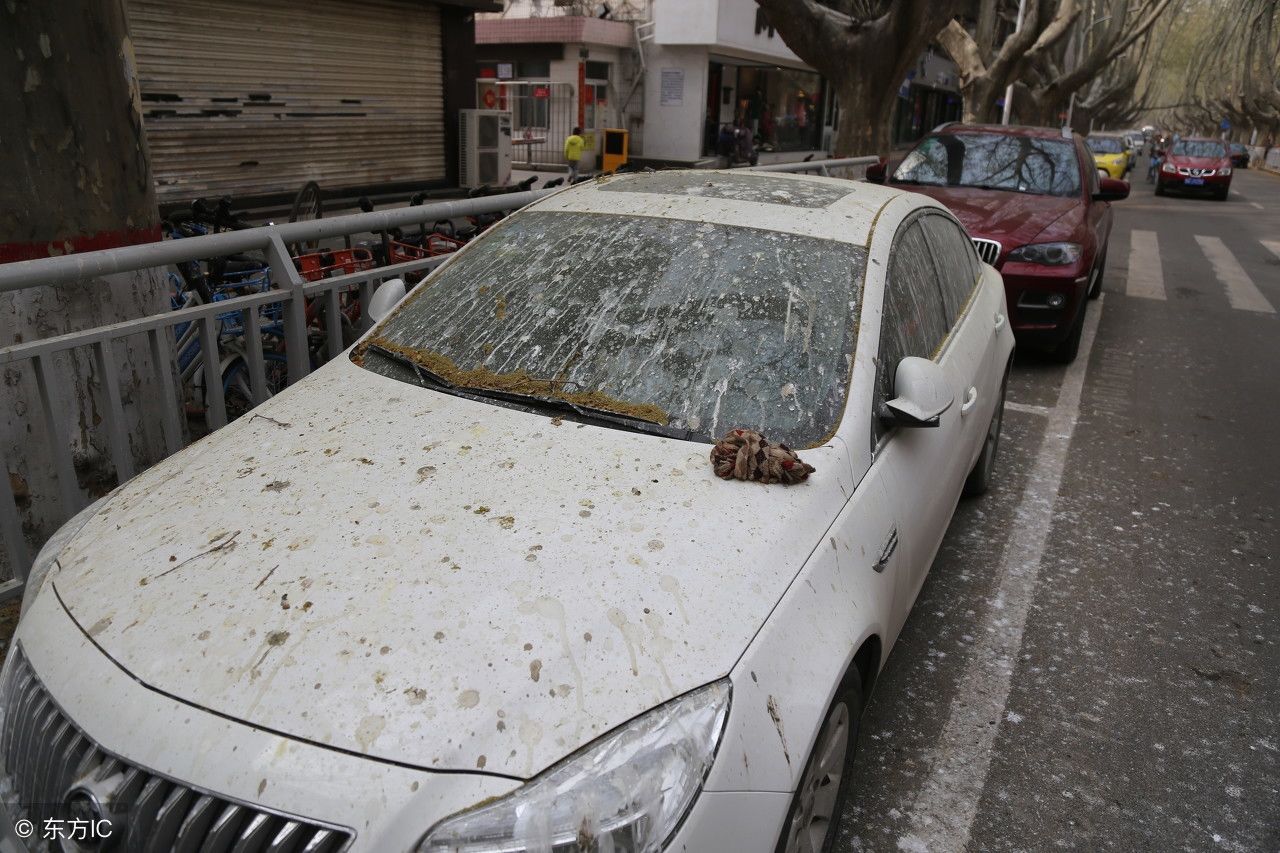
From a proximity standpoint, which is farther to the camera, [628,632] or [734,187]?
[734,187]

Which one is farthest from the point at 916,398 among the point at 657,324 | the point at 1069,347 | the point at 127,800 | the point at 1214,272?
the point at 1214,272

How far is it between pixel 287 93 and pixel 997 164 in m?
8.95

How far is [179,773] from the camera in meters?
1.60

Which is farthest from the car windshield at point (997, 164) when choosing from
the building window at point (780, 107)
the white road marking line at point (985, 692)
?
the building window at point (780, 107)

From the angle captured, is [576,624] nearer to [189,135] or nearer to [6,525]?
[6,525]

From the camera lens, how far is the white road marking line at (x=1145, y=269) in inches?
422

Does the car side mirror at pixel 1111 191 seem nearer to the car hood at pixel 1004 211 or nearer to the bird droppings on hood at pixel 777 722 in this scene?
the car hood at pixel 1004 211

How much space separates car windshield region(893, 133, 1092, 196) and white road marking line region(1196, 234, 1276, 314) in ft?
11.0

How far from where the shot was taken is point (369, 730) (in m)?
1.61

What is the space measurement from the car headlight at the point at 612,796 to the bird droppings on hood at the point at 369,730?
0.61 feet

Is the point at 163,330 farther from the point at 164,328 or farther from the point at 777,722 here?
the point at 777,722

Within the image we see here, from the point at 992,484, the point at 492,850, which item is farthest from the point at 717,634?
the point at 992,484

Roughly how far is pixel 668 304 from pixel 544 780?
1.64 meters

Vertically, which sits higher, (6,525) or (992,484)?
(6,525)
